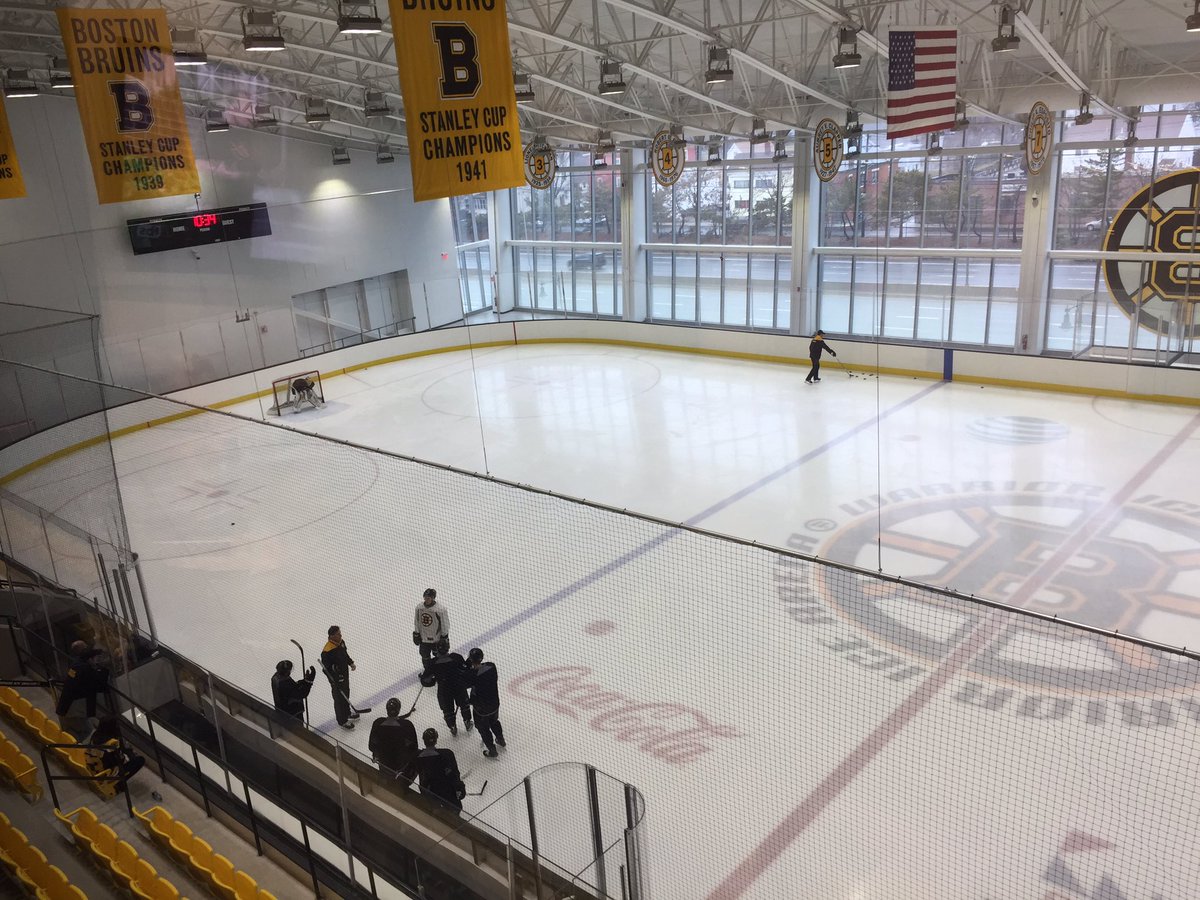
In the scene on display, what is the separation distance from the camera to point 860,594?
34.5 feet

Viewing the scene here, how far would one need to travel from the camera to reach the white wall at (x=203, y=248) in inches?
742

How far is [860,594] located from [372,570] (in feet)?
19.5

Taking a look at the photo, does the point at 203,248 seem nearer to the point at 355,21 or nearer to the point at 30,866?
the point at 355,21

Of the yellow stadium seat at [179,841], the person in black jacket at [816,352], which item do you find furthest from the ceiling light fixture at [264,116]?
the yellow stadium seat at [179,841]

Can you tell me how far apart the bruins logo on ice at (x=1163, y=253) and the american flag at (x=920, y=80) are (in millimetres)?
10018

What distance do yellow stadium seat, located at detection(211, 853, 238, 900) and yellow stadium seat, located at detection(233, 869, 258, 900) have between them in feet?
0.08

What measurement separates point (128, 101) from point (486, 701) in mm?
8936

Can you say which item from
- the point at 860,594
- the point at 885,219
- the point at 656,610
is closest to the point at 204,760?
the point at 656,610

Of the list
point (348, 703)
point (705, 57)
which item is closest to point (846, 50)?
point (705, 57)

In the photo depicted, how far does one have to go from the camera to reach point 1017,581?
34.6 ft

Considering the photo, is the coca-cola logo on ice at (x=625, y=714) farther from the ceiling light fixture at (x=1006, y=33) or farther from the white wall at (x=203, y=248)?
the white wall at (x=203, y=248)

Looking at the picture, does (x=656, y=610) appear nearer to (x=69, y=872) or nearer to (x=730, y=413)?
(x=69, y=872)

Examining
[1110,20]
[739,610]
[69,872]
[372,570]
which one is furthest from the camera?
[1110,20]

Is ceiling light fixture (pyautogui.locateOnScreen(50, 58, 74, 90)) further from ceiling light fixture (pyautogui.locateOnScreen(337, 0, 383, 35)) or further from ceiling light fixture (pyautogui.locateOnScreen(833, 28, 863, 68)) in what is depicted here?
ceiling light fixture (pyautogui.locateOnScreen(833, 28, 863, 68))
